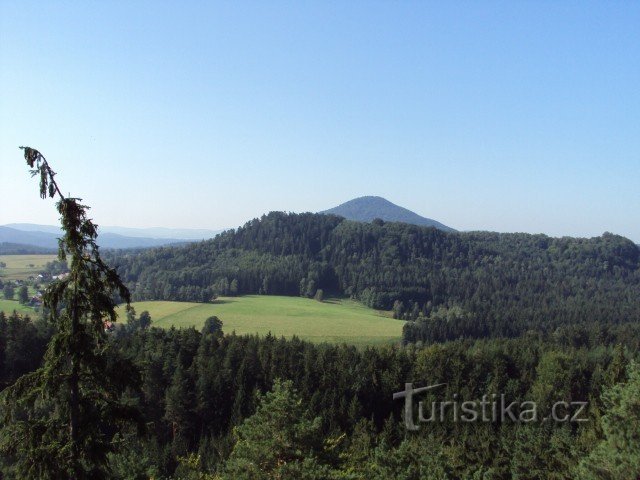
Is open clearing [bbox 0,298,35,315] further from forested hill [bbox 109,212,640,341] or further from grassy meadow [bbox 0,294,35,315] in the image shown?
forested hill [bbox 109,212,640,341]

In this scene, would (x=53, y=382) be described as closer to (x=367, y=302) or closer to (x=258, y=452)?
(x=258, y=452)

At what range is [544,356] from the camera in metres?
62.4

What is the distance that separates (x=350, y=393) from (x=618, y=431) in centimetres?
3734

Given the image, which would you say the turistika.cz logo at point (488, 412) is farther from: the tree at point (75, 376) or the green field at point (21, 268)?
the green field at point (21, 268)

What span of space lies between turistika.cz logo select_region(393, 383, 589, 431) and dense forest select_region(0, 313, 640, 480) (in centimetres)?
94

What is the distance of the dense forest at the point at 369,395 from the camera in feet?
83.1

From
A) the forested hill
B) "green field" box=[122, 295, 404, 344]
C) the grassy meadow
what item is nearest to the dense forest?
"green field" box=[122, 295, 404, 344]

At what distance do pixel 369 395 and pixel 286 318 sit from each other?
150 ft

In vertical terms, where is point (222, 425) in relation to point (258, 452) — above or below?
below

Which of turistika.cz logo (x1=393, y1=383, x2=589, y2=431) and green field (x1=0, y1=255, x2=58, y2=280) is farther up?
green field (x1=0, y1=255, x2=58, y2=280)

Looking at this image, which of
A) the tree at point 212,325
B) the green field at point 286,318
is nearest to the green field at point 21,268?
the green field at point 286,318

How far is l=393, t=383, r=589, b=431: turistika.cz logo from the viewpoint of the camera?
4834cm

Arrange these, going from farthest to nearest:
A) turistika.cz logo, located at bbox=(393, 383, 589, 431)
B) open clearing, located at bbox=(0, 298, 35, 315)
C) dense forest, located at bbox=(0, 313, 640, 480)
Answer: open clearing, located at bbox=(0, 298, 35, 315)
turistika.cz logo, located at bbox=(393, 383, 589, 431)
dense forest, located at bbox=(0, 313, 640, 480)

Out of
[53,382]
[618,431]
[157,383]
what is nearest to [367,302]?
[157,383]
